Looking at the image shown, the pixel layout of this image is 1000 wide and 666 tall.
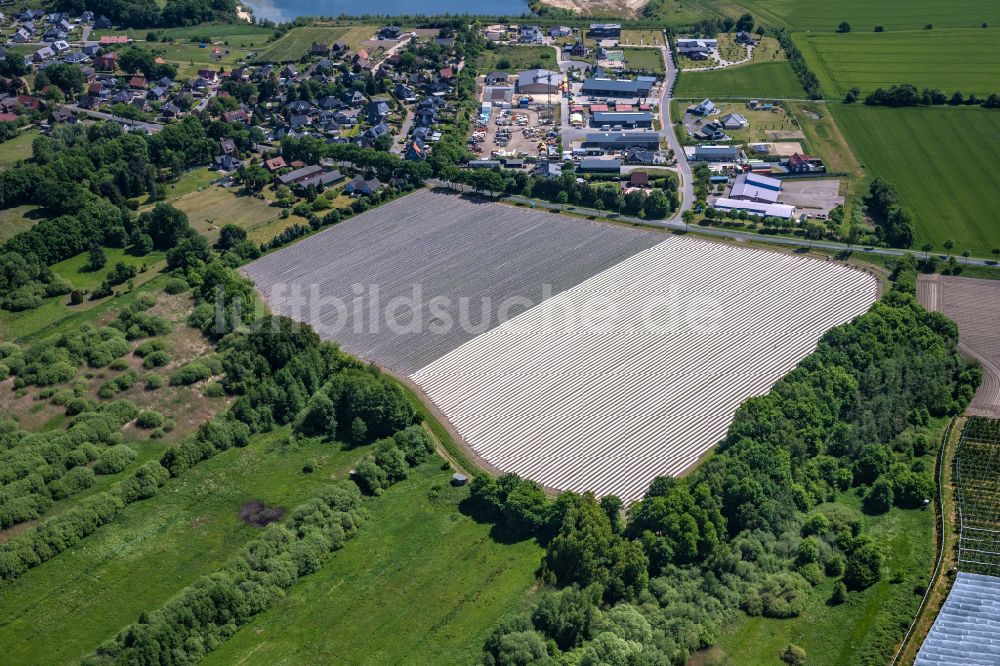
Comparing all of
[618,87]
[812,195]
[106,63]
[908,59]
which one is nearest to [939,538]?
[812,195]

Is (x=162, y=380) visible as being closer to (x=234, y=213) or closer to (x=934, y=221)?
(x=234, y=213)

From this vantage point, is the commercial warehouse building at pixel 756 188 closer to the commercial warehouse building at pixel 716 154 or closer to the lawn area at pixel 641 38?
the commercial warehouse building at pixel 716 154

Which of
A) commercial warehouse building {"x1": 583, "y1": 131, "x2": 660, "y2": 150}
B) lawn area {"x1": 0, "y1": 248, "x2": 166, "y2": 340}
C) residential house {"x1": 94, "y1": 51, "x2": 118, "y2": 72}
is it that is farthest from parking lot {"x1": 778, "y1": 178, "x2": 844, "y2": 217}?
residential house {"x1": 94, "y1": 51, "x2": 118, "y2": 72}

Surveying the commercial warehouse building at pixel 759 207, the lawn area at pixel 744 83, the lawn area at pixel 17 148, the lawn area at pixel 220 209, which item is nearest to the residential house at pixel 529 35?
the lawn area at pixel 744 83

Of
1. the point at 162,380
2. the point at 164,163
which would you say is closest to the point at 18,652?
the point at 162,380

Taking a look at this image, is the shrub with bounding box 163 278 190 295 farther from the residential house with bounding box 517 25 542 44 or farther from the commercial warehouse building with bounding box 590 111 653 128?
the residential house with bounding box 517 25 542 44

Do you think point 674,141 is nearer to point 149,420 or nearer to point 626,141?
point 626,141
